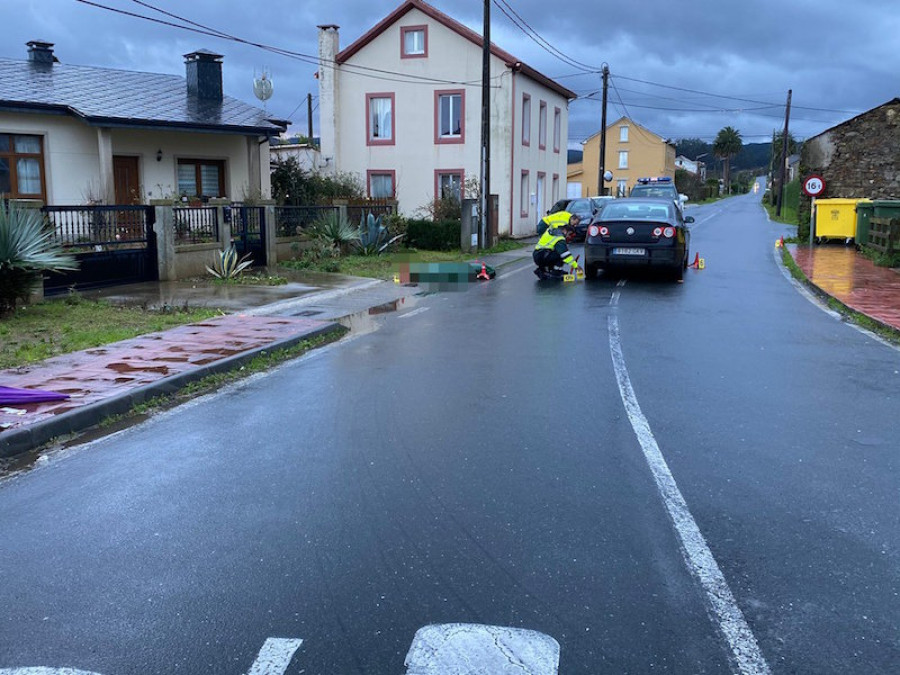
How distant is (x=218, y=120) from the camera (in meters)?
23.3

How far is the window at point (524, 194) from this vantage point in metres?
32.5

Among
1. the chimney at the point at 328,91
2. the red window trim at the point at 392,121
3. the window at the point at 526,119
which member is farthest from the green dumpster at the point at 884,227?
the chimney at the point at 328,91

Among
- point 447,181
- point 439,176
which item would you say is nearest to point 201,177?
point 439,176

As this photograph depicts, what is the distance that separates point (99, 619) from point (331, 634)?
1.02 metres

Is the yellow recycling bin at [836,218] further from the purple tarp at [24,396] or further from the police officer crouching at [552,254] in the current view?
the purple tarp at [24,396]

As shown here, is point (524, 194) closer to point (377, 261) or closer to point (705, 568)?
point (377, 261)

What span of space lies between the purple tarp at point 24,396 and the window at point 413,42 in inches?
1035

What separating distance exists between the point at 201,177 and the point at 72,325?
15520 millimetres

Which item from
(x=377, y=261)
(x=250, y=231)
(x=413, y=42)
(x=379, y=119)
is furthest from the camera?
(x=379, y=119)

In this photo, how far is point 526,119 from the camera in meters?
32.3

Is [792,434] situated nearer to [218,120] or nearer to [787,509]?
[787,509]

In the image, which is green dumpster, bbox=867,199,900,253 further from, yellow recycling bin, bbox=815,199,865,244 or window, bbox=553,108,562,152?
window, bbox=553,108,562,152

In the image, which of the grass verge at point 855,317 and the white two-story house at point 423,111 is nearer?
the grass verge at point 855,317

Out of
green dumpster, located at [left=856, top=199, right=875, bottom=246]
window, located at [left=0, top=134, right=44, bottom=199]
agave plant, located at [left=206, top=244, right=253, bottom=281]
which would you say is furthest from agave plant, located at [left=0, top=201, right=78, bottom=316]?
green dumpster, located at [left=856, top=199, right=875, bottom=246]
